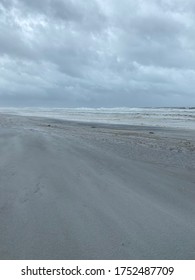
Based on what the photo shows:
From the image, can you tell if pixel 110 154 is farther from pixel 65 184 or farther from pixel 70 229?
pixel 70 229

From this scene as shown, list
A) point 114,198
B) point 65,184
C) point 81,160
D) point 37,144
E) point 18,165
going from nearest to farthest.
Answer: point 114,198 → point 65,184 → point 18,165 → point 81,160 → point 37,144

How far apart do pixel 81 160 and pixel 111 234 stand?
4691 millimetres

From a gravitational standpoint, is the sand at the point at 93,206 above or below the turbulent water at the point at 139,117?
below

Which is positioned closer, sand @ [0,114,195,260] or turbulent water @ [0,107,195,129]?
sand @ [0,114,195,260]

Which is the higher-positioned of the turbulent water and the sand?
the turbulent water

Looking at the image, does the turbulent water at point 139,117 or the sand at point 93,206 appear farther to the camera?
the turbulent water at point 139,117

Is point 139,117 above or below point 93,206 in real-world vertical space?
above

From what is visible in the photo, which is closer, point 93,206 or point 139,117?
point 93,206

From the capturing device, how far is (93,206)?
580 cm

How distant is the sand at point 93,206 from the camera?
14.5ft

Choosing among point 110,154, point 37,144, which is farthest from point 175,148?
point 37,144

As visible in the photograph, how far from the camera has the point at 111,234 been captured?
4770mm

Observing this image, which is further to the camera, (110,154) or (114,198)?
(110,154)

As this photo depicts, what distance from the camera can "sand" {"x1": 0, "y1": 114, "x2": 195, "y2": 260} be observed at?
4410 millimetres
